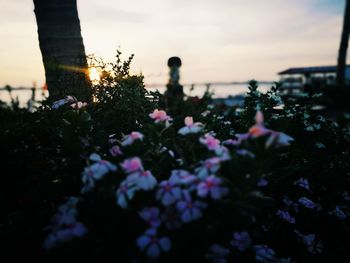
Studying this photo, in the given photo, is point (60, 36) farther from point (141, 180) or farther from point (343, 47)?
point (343, 47)

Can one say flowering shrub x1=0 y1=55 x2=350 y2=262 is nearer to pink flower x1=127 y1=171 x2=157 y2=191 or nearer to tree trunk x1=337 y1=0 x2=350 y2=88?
pink flower x1=127 y1=171 x2=157 y2=191

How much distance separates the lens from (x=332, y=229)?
2777 mm

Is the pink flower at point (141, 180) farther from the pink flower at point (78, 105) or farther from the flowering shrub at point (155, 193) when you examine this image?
the pink flower at point (78, 105)

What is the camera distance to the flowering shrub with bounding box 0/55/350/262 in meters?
1.50

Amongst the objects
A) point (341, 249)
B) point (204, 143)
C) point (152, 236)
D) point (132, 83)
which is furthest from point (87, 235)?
point (132, 83)

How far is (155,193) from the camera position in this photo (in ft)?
5.32

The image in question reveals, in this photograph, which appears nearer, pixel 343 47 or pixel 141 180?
pixel 141 180

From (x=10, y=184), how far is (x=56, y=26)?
7.25 feet

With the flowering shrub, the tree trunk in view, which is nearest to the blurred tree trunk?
the flowering shrub

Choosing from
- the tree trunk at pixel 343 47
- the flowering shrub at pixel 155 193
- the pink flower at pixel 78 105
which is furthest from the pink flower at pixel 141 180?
the tree trunk at pixel 343 47

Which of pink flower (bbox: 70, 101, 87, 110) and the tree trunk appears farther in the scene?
the tree trunk

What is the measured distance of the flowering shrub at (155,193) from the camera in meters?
1.50

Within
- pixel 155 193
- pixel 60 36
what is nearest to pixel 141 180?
pixel 155 193

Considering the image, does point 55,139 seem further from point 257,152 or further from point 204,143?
point 257,152
